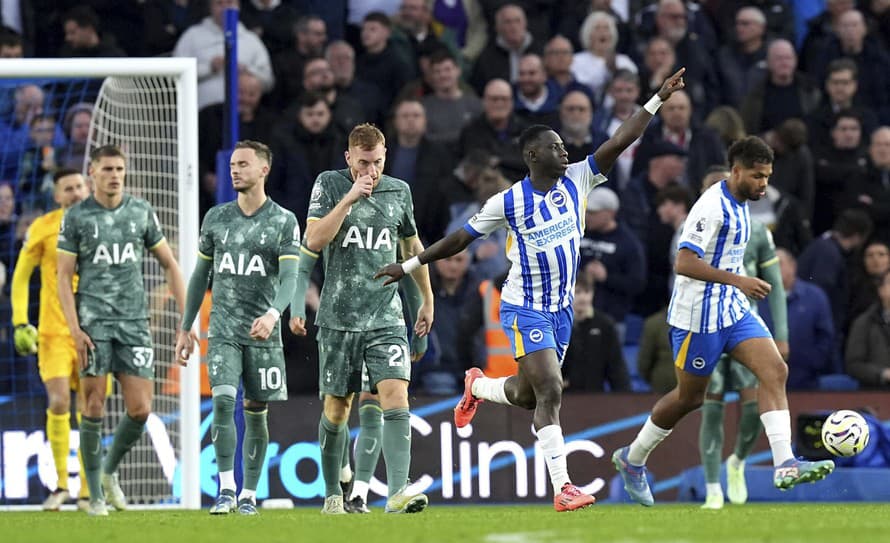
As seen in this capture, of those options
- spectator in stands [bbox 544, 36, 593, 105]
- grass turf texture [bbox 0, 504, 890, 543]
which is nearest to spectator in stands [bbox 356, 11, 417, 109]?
spectator in stands [bbox 544, 36, 593, 105]

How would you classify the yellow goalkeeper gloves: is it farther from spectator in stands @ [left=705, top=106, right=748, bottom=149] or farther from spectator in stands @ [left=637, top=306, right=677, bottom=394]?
spectator in stands @ [left=705, top=106, right=748, bottom=149]

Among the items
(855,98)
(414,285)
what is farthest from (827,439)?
(855,98)

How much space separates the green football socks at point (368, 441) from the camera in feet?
36.2

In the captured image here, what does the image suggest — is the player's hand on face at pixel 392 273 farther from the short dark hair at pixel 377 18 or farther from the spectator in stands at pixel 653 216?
the short dark hair at pixel 377 18

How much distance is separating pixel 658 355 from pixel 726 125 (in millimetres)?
3353

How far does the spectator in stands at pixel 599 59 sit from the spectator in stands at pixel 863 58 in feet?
7.43

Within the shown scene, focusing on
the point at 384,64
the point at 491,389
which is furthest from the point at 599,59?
the point at 491,389

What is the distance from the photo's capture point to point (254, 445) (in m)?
11.4

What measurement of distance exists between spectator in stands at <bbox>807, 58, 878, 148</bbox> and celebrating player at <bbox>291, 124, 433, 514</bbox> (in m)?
7.90

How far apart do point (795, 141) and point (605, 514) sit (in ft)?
25.0

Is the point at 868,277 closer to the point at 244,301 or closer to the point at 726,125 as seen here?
the point at 726,125

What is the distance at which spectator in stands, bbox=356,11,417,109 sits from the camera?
17.6 meters

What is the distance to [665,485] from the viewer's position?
14805 millimetres

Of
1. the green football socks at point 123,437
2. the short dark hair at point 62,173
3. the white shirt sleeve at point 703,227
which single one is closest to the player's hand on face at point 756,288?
the white shirt sleeve at point 703,227
